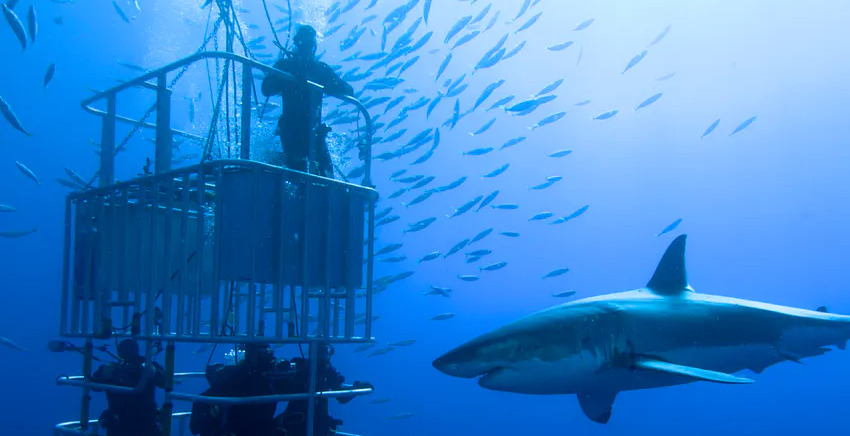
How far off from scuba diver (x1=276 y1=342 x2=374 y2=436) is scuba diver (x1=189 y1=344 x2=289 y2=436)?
6.9 inches

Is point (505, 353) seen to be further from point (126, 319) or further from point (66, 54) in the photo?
point (66, 54)

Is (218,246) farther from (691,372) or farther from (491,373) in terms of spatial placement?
(691,372)

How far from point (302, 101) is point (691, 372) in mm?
4614

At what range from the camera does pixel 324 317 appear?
16.8 ft

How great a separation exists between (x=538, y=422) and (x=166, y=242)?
85.3 m

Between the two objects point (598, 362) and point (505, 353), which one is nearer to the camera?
point (505, 353)

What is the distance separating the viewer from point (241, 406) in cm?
499

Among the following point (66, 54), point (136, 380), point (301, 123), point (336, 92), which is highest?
point (66, 54)

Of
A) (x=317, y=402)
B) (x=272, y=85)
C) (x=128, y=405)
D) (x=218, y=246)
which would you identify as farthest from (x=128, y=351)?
(x=272, y=85)

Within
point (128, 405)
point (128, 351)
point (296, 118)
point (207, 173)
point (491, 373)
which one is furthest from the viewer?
point (296, 118)

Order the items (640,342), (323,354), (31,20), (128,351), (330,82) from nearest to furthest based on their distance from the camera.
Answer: (640,342)
(128,351)
(330,82)
(323,354)
(31,20)

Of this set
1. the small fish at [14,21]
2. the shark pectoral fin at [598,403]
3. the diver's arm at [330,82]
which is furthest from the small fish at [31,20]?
the shark pectoral fin at [598,403]

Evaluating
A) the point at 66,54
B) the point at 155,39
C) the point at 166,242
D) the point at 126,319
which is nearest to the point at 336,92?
the point at 166,242

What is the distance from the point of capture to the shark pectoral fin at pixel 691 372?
10.2 ft
